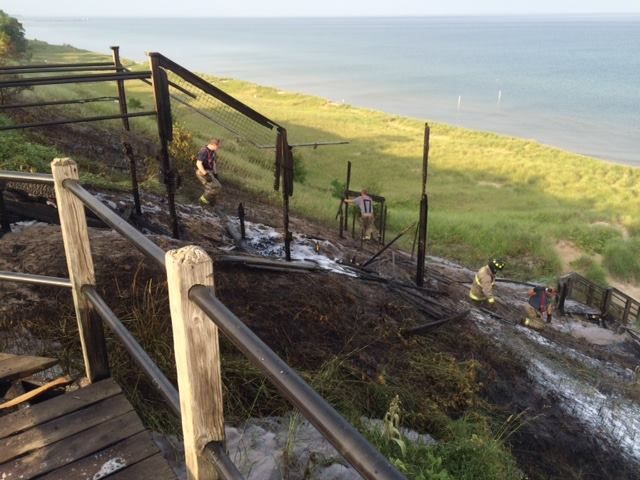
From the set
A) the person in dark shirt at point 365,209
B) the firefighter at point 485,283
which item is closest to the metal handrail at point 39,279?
the firefighter at point 485,283

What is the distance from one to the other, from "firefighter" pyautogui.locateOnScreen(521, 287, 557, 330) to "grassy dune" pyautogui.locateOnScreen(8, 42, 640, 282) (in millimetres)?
5838

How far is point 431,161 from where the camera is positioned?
1410 inches

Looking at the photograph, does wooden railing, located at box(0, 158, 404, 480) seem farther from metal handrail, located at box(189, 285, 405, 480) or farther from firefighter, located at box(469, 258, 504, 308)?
firefighter, located at box(469, 258, 504, 308)

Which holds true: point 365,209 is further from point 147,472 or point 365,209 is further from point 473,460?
point 147,472

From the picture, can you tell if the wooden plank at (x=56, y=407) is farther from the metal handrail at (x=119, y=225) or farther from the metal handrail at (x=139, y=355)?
the metal handrail at (x=119, y=225)

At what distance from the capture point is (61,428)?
2.40 meters

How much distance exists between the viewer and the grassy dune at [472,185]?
18.6m

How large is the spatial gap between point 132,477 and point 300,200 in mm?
15964

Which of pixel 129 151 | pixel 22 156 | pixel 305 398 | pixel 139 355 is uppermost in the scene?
pixel 305 398

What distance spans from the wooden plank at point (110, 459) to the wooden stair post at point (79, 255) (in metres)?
0.60

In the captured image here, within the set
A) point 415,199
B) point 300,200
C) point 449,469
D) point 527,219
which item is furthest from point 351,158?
point 449,469

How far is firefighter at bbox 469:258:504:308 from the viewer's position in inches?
416

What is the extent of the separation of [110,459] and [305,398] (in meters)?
1.45

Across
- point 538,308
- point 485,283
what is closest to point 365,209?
point 485,283
